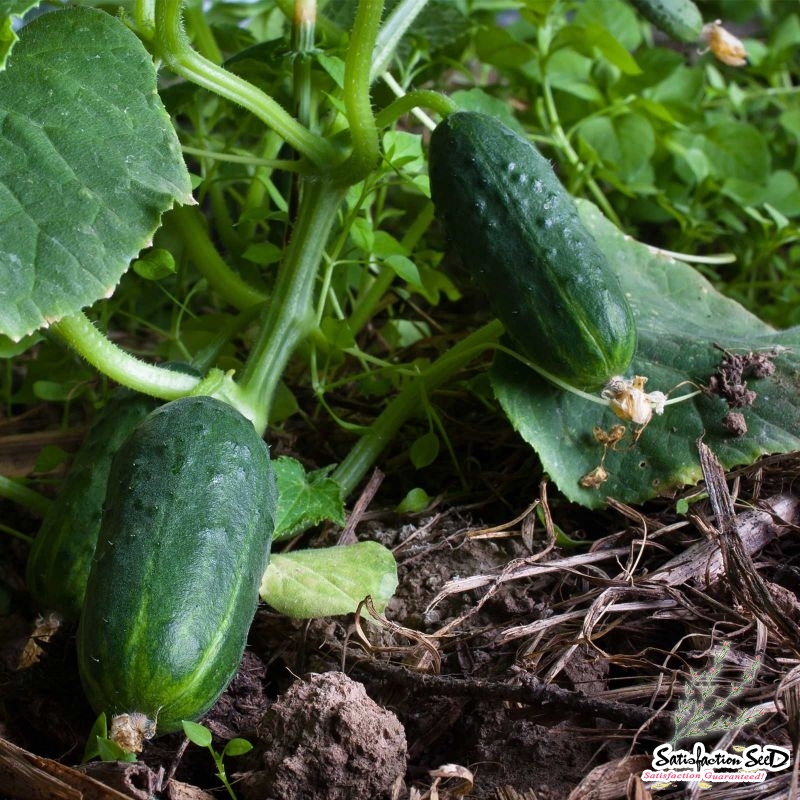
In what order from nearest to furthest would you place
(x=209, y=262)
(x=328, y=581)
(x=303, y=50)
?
(x=328, y=581)
(x=303, y=50)
(x=209, y=262)

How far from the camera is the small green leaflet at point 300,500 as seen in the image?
1515 mm

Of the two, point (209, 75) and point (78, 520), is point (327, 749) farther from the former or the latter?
point (209, 75)

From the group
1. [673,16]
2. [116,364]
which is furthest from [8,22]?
[673,16]

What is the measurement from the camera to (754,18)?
3484mm

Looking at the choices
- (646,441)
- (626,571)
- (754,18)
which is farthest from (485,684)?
(754,18)

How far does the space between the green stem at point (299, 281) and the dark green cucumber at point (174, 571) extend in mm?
336

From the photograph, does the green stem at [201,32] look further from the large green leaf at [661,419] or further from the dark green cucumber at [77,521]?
the large green leaf at [661,419]

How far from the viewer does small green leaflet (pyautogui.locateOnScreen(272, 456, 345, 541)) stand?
4.97 feet

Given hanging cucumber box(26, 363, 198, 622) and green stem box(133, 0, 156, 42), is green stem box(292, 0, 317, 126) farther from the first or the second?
hanging cucumber box(26, 363, 198, 622)

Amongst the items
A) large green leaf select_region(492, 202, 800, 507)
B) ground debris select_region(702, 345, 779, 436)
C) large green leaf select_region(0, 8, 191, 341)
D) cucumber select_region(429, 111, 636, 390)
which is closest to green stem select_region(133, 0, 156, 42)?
large green leaf select_region(0, 8, 191, 341)

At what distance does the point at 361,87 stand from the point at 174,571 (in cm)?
84

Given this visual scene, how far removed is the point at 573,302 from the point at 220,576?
67 cm

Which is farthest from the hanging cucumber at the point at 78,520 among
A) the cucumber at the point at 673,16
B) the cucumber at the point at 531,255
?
the cucumber at the point at 673,16

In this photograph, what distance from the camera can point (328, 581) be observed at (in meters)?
1.45
